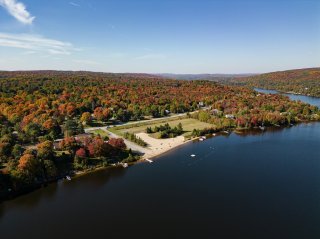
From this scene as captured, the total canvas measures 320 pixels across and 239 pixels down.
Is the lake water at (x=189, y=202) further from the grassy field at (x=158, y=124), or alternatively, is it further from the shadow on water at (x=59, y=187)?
the grassy field at (x=158, y=124)

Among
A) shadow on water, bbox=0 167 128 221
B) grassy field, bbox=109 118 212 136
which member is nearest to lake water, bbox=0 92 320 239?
shadow on water, bbox=0 167 128 221

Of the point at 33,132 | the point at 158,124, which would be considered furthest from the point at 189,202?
the point at 158,124

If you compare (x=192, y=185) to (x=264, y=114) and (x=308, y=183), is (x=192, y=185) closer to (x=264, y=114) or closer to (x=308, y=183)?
(x=308, y=183)

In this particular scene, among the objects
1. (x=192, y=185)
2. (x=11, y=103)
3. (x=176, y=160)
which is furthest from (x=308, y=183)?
(x=11, y=103)

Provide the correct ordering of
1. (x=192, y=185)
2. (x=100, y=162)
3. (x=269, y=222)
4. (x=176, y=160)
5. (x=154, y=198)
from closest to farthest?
(x=269, y=222) < (x=154, y=198) < (x=192, y=185) < (x=100, y=162) < (x=176, y=160)

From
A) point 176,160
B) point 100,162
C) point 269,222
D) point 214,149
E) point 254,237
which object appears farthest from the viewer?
point 214,149

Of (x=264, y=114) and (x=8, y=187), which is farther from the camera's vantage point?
(x=264, y=114)
